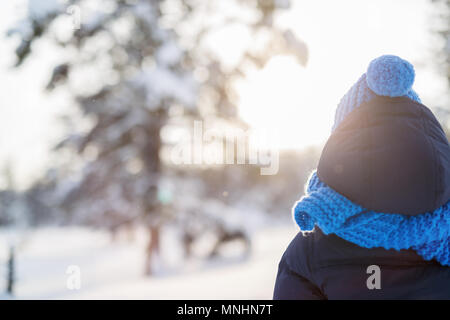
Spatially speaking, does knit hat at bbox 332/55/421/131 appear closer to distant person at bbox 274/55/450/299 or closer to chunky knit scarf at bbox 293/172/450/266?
distant person at bbox 274/55/450/299

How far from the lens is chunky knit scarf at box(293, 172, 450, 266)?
1.26 meters

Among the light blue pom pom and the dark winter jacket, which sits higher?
the light blue pom pom

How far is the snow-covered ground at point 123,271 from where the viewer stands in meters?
6.88

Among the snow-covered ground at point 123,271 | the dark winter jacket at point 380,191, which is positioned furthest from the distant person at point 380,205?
the snow-covered ground at point 123,271

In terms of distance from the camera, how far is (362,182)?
127 cm

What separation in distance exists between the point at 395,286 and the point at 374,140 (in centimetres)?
52

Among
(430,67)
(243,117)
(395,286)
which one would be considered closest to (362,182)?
(395,286)

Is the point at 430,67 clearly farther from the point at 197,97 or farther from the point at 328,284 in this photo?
the point at 328,284

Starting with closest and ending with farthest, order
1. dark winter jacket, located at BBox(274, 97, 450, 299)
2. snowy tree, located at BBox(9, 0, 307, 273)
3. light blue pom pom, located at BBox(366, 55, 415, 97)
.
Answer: dark winter jacket, located at BBox(274, 97, 450, 299) → light blue pom pom, located at BBox(366, 55, 415, 97) → snowy tree, located at BBox(9, 0, 307, 273)

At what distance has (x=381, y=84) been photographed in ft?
4.46

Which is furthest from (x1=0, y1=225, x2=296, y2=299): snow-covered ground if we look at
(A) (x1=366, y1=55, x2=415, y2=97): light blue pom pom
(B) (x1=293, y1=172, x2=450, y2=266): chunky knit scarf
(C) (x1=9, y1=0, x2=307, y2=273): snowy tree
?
(A) (x1=366, y1=55, x2=415, y2=97): light blue pom pom

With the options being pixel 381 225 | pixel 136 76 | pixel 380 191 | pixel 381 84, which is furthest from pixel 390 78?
pixel 136 76

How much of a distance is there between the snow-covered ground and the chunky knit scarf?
3581 millimetres

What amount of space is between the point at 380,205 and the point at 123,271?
45.8ft
